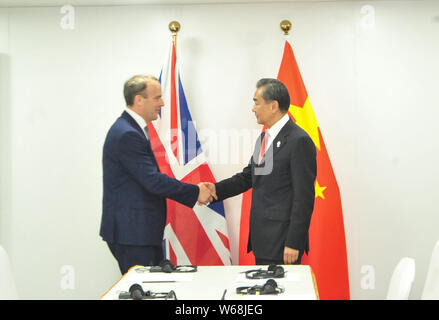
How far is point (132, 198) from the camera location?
289 centimetres

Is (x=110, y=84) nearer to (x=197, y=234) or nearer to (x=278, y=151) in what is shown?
(x=197, y=234)

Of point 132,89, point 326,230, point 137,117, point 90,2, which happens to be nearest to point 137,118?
point 137,117

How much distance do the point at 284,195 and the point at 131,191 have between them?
84cm

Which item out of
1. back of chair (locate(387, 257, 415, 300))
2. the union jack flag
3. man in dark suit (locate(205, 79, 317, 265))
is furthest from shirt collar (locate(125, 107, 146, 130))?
back of chair (locate(387, 257, 415, 300))

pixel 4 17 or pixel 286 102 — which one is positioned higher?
pixel 4 17

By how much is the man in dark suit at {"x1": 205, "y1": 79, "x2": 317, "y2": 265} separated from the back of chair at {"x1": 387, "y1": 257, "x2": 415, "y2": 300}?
30.1 inches

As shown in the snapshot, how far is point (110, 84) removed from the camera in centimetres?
376

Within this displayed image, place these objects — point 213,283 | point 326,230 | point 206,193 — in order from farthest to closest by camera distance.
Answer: point 326,230 < point 206,193 < point 213,283

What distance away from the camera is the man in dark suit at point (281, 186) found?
2.71m

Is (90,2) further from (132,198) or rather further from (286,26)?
(132,198)

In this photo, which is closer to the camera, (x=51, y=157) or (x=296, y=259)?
(x=296, y=259)

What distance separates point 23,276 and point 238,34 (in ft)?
7.66

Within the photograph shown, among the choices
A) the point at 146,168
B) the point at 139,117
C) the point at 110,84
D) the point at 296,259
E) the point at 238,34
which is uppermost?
the point at 238,34
